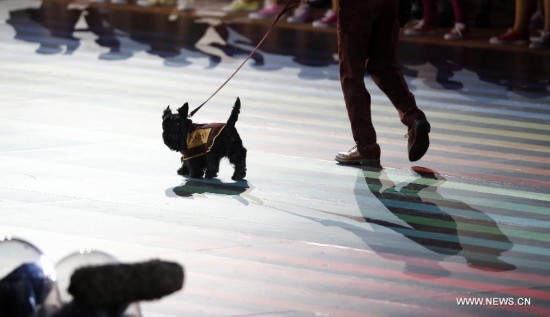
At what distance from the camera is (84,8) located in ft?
51.0

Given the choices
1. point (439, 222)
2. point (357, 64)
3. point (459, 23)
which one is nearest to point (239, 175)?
point (357, 64)

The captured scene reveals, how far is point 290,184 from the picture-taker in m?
7.71

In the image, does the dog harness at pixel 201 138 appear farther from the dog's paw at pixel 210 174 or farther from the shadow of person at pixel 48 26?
the shadow of person at pixel 48 26

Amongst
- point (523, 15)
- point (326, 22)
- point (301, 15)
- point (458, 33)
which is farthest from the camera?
point (301, 15)

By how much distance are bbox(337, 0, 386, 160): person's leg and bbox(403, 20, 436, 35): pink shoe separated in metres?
5.68

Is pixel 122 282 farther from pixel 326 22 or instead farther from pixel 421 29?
pixel 326 22

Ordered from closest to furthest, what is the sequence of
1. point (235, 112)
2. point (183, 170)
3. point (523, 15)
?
point (235, 112) < point (183, 170) < point (523, 15)

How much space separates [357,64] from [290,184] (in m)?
0.89

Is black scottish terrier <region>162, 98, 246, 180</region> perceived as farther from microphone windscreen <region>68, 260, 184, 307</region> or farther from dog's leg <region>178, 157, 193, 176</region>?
microphone windscreen <region>68, 260, 184, 307</region>

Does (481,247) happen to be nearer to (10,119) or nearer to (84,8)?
(10,119)

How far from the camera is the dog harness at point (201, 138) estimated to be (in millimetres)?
7531
